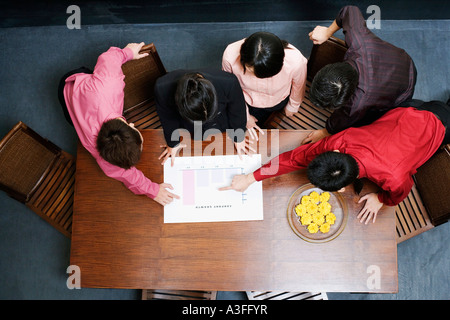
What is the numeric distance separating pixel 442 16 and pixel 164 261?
2.29 meters

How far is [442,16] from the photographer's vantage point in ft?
7.27

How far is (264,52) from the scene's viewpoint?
129 cm

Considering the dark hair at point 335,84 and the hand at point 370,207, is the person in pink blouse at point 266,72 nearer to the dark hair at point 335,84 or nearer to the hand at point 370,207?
the dark hair at point 335,84

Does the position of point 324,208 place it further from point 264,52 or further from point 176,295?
point 176,295

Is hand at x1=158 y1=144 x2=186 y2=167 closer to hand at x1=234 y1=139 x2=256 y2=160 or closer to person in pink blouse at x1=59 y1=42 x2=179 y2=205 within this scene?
person in pink blouse at x1=59 y1=42 x2=179 y2=205

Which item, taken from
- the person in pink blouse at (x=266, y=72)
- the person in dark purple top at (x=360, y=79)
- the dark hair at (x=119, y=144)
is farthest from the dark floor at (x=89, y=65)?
the dark hair at (x=119, y=144)

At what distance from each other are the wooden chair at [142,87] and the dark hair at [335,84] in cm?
73

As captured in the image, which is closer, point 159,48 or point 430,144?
point 430,144

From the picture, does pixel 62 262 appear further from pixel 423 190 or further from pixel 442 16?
pixel 442 16

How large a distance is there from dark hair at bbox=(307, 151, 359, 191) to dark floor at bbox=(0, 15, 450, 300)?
44.4 inches

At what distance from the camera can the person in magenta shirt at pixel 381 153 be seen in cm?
133

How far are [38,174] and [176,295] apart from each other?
914 mm

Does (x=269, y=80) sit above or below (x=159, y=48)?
below
